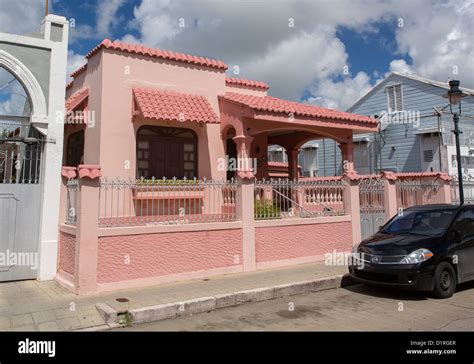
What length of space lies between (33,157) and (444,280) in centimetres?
844

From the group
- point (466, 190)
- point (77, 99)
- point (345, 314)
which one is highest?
point (77, 99)

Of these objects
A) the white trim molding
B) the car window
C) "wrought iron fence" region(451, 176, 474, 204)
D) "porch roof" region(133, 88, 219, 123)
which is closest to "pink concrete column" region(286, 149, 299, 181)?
"porch roof" region(133, 88, 219, 123)

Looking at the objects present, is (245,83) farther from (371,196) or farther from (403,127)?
(403,127)

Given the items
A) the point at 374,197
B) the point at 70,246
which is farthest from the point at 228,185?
the point at 374,197

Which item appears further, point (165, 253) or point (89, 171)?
point (165, 253)

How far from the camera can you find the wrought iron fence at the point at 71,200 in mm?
7344

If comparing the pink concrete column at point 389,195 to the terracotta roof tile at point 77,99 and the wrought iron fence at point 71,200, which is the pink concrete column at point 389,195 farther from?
the terracotta roof tile at point 77,99

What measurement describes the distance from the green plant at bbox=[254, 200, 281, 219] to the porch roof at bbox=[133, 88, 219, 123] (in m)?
2.75

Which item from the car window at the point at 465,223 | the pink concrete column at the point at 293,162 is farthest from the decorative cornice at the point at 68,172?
the pink concrete column at the point at 293,162

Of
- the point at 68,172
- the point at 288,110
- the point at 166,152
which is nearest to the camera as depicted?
the point at 68,172

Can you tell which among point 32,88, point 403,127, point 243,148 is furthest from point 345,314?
point 403,127

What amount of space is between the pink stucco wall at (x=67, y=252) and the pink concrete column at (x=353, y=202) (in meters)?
6.92

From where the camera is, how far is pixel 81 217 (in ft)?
21.3

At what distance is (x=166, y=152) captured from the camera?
1029 centimetres
